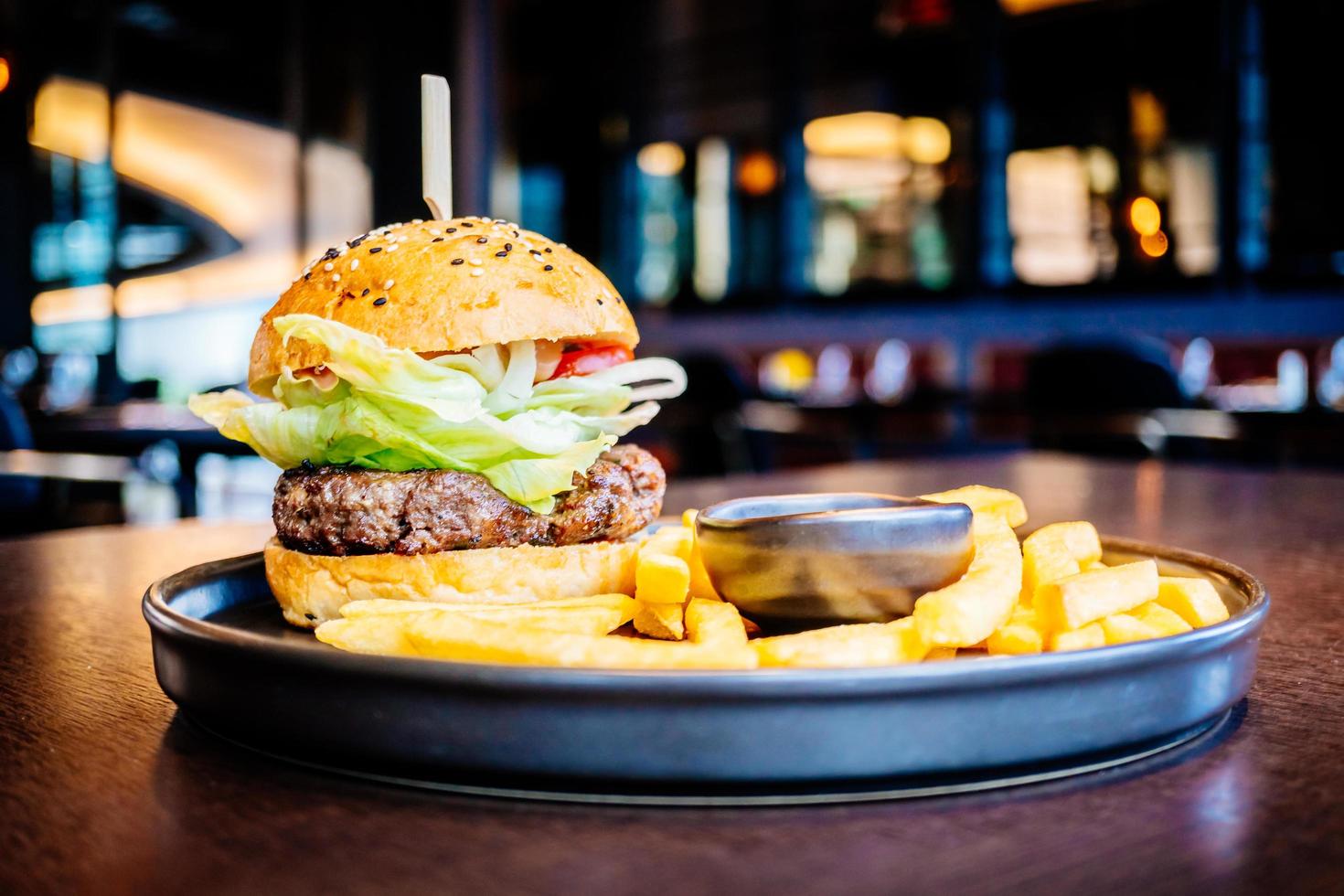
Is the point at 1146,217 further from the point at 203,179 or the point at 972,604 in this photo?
the point at 972,604

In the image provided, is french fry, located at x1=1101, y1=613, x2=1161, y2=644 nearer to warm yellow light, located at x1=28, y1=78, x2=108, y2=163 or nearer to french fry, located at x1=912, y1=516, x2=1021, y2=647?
french fry, located at x1=912, y1=516, x2=1021, y2=647

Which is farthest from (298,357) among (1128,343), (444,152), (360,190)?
(360,190)

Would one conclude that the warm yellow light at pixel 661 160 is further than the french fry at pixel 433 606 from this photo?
Yes

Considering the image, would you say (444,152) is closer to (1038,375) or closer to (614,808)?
(614,808)

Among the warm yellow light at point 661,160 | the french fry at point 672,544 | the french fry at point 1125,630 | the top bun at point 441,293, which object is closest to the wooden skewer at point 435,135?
the top bun at point 441,293

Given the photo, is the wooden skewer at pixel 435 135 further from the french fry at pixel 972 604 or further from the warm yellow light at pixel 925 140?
the warm yellow light at pixel 925 140

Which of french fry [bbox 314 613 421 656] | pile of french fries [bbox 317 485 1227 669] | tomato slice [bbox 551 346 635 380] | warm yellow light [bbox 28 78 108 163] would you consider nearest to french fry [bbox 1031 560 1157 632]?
pile of french fries [bbox 317 485 1227 669]

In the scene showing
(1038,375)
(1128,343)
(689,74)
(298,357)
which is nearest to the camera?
(298,357)
